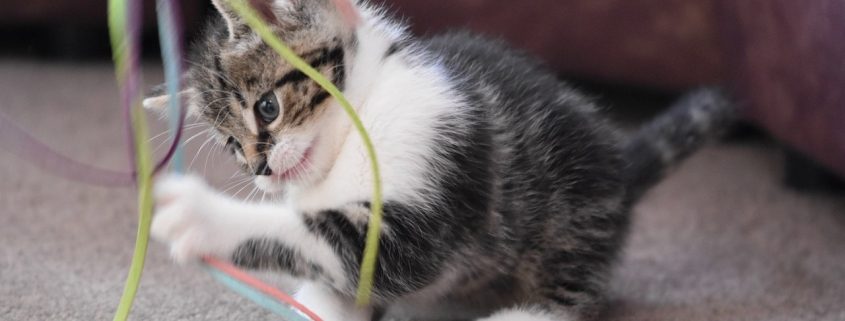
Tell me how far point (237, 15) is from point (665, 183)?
Result: 1169mm

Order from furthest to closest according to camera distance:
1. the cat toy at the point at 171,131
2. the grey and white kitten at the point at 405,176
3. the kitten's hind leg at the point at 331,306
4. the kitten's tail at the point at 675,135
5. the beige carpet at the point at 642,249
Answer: the kitten's tail at the point at 675,135 < the beige carpet at the point at 642,249 < the kitten's hind leg at the point at 331,306 < the grey and white kitten at the point at 405,176 < the cat toy at the point at 171,131

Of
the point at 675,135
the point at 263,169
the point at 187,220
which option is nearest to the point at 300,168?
the point at 263,169

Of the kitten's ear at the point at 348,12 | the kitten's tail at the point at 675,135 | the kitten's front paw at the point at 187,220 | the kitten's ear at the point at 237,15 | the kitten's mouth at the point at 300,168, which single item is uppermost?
the kitten's tail at the point at 675,135

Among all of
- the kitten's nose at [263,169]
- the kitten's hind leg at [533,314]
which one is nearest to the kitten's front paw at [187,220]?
the kitten's nose at [263,169]

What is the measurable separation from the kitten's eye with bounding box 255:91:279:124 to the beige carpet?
29 centimetres

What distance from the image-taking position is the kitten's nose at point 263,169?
104cm

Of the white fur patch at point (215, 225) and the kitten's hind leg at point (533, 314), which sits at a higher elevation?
the kitten's hind leg at point (533, 314)

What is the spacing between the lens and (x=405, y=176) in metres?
1.01

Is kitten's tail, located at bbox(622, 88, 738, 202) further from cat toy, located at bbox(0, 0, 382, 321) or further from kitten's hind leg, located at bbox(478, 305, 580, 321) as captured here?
cat toy, located at bbox(0, 0, 382, 321)

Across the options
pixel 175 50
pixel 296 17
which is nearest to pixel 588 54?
pixel 296 17

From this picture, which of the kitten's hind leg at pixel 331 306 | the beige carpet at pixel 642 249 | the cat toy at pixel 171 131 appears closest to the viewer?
the cat toy at pixel 171 131

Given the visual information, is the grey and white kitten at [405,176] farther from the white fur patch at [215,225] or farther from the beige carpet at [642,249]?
the beige carpet at [642,249]

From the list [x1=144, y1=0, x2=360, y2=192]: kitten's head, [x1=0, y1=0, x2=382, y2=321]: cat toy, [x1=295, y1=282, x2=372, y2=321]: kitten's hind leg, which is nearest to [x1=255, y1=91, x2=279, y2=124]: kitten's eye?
[x1=144, y1=0, x2=360, y2=192]: kitten's head

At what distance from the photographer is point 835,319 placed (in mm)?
1227
